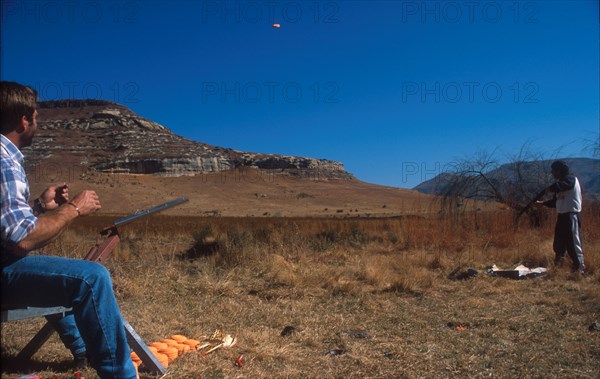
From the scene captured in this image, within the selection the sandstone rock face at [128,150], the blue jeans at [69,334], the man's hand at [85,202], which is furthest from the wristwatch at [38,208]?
the sandstone rock face at [128,150]

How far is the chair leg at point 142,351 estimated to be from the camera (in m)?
3.47

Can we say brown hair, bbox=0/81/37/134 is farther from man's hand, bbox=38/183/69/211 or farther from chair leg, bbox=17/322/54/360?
chair leg, bbox=17/322/54/360

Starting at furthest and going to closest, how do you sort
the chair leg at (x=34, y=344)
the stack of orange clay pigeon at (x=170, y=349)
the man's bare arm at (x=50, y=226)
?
the stack of orange clay pigeon at (x=170, y=349), the chair leg at (x=34, y=344), the man's bare arm at (x=50, y=226)

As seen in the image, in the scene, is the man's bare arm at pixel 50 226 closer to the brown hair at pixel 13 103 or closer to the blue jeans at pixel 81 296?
the blue jeans at pixel 81 296

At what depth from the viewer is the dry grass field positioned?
4.01 m

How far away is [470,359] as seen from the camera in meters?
4.17

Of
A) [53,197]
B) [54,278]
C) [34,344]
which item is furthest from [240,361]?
[53,197]

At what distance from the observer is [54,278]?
9.16 feet

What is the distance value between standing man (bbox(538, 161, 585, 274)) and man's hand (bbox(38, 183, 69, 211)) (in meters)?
7.43

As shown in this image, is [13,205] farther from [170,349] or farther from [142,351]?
[170,349]

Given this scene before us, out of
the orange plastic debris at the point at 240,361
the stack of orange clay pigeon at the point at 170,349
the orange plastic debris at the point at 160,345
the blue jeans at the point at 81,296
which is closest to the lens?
the blue jeans at the point at 81,296

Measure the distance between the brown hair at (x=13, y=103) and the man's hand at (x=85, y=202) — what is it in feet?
1.67

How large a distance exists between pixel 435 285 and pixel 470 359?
3374 millimetres

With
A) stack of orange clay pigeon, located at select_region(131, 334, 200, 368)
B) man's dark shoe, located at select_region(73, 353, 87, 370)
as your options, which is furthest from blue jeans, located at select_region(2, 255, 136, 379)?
man's dark shoe, located at select_region(73, 353, 87, 370)
